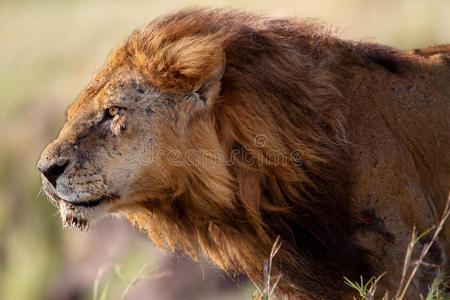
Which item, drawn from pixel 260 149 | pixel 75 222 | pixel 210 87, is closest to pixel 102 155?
pixel 75 222

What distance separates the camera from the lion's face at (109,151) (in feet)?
13.3

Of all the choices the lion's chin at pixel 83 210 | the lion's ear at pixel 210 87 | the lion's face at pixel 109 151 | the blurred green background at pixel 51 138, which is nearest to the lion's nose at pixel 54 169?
the lion's face at pixel 109 151

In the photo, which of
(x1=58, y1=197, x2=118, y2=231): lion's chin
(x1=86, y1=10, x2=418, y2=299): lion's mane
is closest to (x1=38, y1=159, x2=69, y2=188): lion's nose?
(x1=58, y1=197, x2=118, y2=231): lion's chin

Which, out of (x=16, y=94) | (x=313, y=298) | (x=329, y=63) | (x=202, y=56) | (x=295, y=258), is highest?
(x=202, y=56)

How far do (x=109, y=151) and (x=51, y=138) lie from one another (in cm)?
882

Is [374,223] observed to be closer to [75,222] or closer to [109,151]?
[109,151]

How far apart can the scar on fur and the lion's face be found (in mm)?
1126

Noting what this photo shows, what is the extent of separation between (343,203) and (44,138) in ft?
31.5

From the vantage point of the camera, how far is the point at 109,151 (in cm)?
412

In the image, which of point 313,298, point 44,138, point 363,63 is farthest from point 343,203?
point 44,138

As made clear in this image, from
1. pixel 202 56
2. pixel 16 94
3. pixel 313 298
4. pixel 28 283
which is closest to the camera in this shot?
pixel 202 56

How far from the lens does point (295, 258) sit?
4.24 meters

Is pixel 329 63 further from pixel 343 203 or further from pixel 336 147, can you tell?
pixel 343 203

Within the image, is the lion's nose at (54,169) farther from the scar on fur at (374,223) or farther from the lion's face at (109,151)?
the scar on fur at (374,223)
